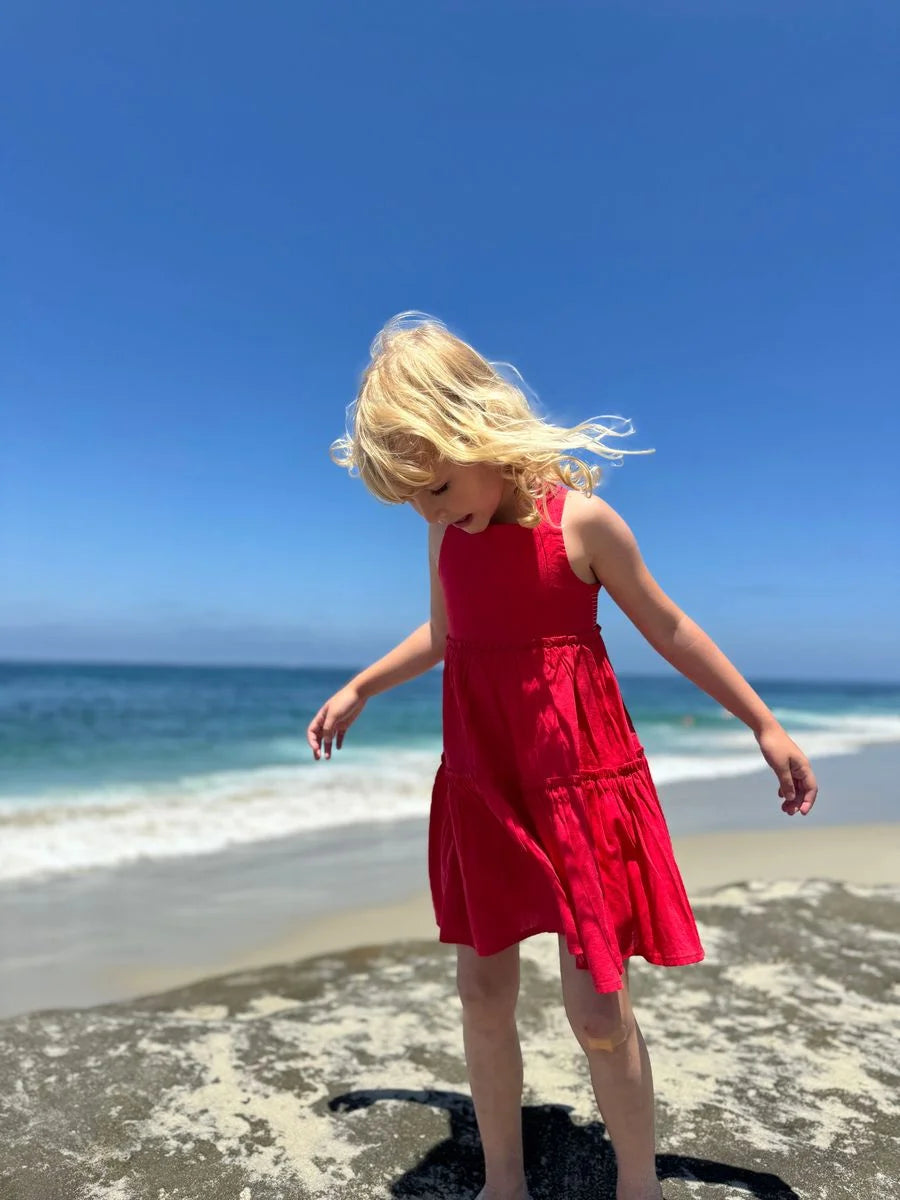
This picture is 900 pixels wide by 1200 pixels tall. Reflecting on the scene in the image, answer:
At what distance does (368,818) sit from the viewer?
8.10m

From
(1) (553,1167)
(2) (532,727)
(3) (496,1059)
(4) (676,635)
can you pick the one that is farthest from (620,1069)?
(4) (676,635)

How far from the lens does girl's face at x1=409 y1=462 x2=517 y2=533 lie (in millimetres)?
1770

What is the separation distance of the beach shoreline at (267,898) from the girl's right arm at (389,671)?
204 cm

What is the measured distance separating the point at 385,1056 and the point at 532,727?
4.89 feet

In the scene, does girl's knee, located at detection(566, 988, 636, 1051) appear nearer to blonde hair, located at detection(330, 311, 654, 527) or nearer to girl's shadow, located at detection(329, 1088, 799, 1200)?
girl's shadow, located at detection(329, 1088, 799, 1200)

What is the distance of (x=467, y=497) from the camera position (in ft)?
5.90

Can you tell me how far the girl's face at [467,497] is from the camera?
1.77m

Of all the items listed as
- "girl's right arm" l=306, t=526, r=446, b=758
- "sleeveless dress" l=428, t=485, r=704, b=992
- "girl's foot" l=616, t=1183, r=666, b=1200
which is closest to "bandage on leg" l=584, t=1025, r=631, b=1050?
"sleeveless dress" l=428, t=485, r=704, b=992

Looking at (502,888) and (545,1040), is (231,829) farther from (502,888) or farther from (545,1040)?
Answer: (502,888)

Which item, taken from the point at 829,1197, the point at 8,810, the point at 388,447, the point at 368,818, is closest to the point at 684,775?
the point at 368,818

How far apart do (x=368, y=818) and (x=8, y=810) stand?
355 centimetres

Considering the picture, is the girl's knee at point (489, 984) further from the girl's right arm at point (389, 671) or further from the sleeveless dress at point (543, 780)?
the girl's right arm at point (389, 671)

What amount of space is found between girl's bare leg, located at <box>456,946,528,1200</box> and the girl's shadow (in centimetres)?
13

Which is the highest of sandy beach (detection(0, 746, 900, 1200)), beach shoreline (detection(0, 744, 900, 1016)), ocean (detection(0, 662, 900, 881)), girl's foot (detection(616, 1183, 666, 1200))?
girl's foot (detection(616, 1183, 666, 1200))
